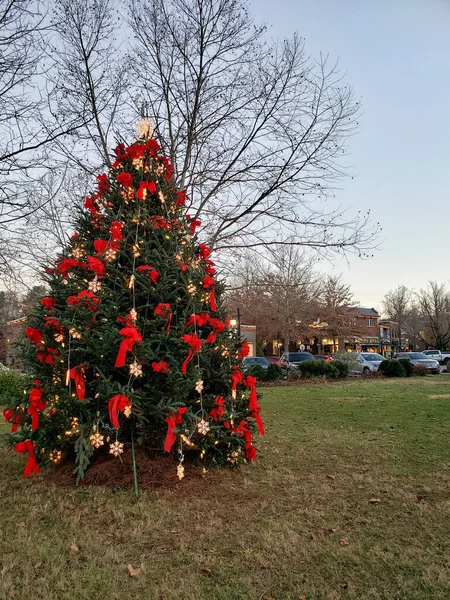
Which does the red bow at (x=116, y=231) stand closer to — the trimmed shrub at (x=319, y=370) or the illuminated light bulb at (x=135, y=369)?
the illuminated light bulb at (x=135, y=369)

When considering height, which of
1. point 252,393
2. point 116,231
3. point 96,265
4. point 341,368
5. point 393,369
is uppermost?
point 116,231

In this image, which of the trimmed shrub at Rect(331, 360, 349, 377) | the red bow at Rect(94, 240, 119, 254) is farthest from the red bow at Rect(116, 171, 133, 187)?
the trimmed shrub at Rect(331, 360, 349, 377)

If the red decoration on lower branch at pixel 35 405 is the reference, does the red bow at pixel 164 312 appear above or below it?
above

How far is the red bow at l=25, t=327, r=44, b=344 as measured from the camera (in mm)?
4570

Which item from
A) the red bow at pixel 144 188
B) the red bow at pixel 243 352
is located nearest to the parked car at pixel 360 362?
the red bow at pixel 243 352

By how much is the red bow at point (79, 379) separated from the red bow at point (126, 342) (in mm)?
520

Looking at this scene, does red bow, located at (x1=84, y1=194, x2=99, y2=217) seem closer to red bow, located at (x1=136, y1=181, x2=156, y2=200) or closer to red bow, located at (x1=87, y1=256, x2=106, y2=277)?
red bow, located at (x1=136, y1=181, x2=156, y2=200)

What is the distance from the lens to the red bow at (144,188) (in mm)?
4949

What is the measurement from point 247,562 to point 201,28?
896 cm

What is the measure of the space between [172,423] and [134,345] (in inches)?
31.1

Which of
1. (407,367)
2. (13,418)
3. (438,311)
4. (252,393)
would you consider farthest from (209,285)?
(438,311)

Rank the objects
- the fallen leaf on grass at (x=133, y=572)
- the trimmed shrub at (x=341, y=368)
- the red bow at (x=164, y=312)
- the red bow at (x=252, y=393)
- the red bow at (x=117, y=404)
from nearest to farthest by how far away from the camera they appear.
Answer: the fallen leaf on grass at (x=133, y=572) → the red bow at (x=117, y=404) → the red bow at (x=164, y=312) → the red bow at (x=252, y=393) → the trimmed shrub at (x=341, y=368)

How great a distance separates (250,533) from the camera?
335 centimetres

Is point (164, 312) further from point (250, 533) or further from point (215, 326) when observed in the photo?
point (250, 533)
